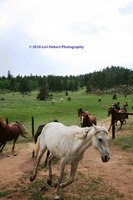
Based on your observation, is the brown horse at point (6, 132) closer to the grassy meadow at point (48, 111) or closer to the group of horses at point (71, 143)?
the group of horses at point (71, 143)

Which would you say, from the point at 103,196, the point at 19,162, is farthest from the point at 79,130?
the point at 19,162

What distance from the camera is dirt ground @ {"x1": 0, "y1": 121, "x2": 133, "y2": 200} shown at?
9.97 metres

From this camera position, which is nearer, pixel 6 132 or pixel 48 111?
pixel 6 132

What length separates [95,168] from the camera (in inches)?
474

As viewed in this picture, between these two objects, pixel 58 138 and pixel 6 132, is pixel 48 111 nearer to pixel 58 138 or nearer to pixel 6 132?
pixel 6 132

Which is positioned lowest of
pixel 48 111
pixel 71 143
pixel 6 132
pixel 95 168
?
pixel 48 111

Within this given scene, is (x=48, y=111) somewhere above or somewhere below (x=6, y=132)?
below

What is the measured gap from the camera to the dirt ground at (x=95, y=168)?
392 inches

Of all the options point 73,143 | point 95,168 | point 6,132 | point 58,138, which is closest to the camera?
point 73,143

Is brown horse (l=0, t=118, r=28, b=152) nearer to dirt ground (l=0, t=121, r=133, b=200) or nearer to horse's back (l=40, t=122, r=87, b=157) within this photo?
dirt ground (l=0, t=121, r=133, b=200)

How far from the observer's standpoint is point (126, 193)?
9.07 meters

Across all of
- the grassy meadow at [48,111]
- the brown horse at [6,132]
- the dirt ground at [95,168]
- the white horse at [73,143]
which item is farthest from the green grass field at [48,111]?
the white horse at [73,143]

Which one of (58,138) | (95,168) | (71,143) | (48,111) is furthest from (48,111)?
(71,143)

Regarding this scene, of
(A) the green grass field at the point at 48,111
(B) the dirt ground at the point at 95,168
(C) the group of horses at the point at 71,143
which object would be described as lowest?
(A) the green grass field at the point at 48,111
